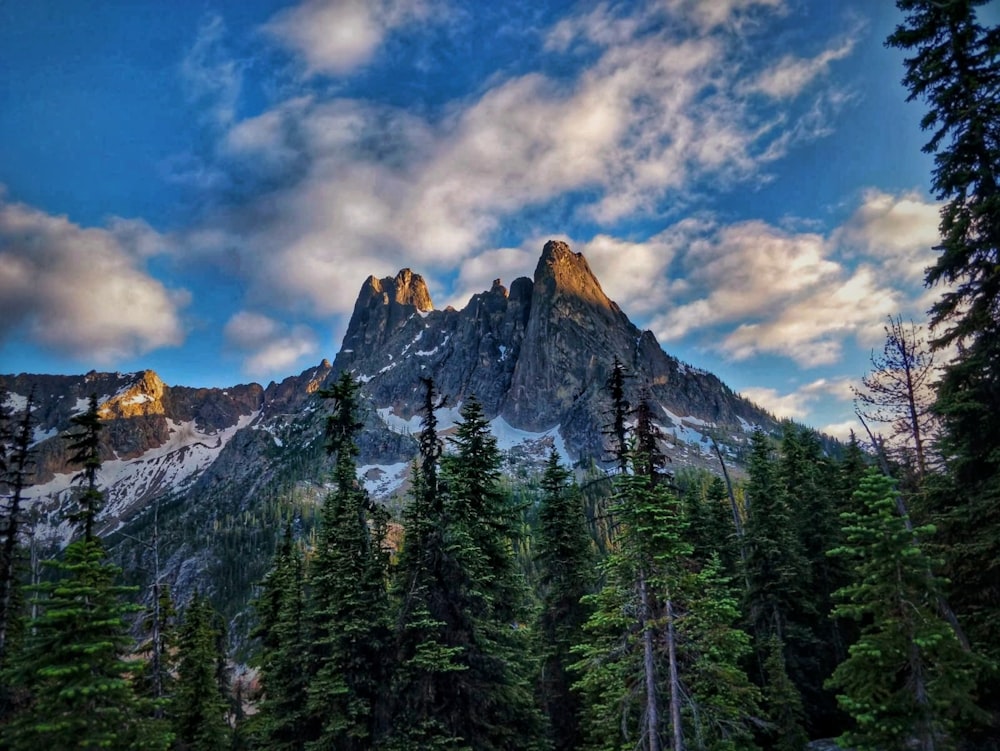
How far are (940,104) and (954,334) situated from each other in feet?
21.0

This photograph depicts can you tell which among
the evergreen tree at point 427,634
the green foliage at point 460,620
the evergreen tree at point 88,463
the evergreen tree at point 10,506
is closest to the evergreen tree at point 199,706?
the evergreen tree at point 10,506

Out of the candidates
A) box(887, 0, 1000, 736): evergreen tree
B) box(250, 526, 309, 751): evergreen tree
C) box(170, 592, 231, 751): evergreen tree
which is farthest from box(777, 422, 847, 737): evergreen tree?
box(170, 592, 231, 751): evergreen tree

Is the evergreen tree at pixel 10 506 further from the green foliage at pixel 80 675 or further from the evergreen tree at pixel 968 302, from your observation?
the evergreen tree at pixel 968 302

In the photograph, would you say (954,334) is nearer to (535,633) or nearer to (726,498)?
(535,633)

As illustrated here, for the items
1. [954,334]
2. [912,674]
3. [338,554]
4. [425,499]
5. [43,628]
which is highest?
[954,334]

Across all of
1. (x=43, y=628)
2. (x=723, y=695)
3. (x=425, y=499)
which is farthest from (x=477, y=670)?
(x=43, y=628)

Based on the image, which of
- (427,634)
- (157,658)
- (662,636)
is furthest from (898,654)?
(157,658)

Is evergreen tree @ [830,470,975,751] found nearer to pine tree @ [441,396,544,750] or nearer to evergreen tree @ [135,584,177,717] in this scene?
pine tree @ [441,396,544,750]

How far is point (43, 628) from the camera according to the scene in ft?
36.6

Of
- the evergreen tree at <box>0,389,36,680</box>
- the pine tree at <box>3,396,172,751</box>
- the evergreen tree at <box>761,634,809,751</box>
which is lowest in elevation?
the evergreen tree at <box>761,634,809,751</box>

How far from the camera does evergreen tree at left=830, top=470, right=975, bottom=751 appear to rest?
10141mm

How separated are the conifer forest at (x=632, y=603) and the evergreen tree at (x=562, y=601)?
113 mm

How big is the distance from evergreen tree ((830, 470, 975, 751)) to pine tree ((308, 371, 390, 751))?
50.3ft

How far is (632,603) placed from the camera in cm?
1439
